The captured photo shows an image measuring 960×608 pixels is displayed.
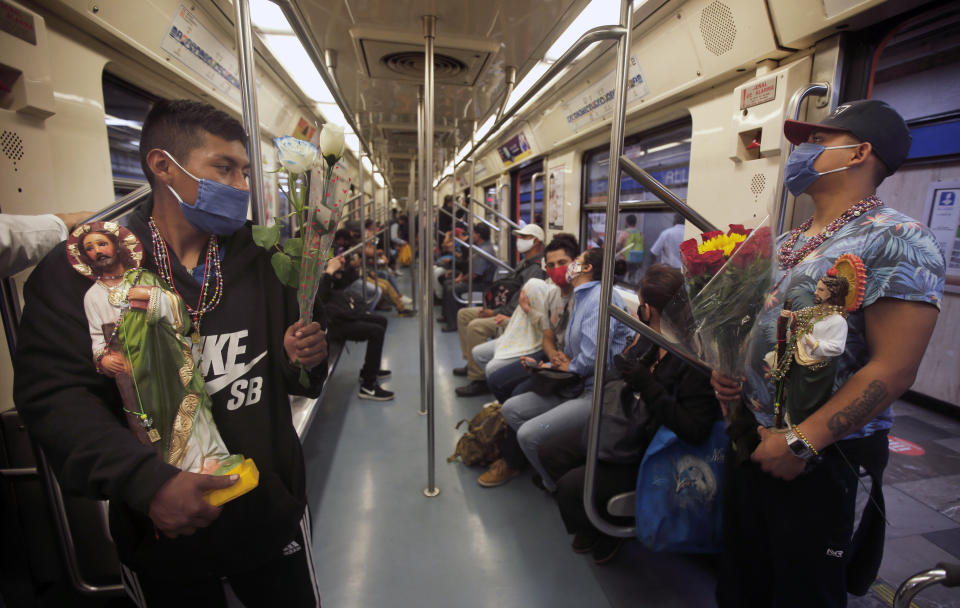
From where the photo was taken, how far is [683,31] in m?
2.59

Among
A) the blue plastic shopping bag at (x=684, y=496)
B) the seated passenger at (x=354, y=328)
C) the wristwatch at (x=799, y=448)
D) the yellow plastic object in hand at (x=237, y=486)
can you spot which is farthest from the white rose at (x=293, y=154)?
the seated passenger at (x=354, y=328)

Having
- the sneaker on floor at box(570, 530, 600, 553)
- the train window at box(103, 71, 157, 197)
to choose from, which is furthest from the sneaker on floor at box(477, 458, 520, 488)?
the train window at box(103, 71, 157, 197)

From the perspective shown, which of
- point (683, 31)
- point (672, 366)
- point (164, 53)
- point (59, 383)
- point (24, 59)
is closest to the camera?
point (59, 383)

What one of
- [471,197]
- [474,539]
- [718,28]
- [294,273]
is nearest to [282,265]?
[294,273]

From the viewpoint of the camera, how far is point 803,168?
4.25 feet

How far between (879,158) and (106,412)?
1.98m

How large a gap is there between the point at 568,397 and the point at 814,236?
4.71 ft

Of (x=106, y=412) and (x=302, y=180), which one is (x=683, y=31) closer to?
(x=302, y=180)

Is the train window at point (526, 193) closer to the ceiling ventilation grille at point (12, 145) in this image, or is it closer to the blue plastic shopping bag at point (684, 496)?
the blue plastic shopping bag at point (684, 496)

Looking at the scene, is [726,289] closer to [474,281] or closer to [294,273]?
[294,273]

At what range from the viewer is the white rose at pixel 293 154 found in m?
0.88

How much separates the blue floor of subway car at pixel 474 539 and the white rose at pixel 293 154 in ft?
5.68

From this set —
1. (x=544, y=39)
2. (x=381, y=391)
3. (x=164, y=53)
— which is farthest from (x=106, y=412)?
(x=381, y=391)

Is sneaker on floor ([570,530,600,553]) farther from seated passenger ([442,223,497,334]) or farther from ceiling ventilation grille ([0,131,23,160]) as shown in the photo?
seated passenger ([442,223,497,334])
